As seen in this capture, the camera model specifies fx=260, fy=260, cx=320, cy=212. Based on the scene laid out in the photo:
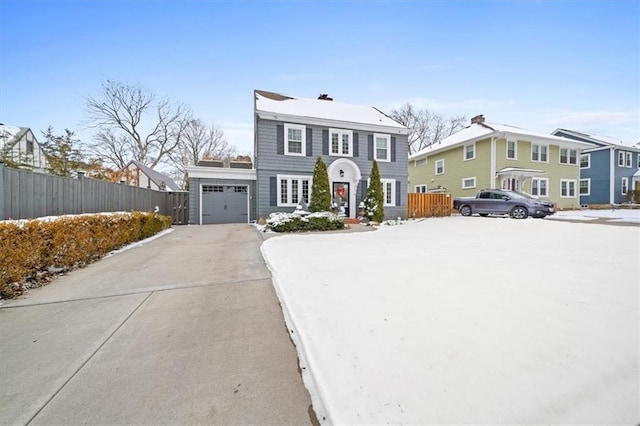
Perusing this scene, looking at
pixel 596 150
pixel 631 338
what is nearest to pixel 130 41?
pixel 631 338

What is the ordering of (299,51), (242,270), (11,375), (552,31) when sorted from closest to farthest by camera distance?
(11,375), (242,270), (552,31), (299,51)

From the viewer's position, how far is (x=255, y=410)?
1.78 metres

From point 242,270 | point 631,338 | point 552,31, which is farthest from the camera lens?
point 552,31

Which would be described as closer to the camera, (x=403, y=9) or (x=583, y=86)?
(x=403, y=9)

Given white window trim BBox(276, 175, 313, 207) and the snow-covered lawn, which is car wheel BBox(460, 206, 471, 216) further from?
the snow-covered lawn

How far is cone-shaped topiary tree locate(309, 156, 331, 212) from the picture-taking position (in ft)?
41.3

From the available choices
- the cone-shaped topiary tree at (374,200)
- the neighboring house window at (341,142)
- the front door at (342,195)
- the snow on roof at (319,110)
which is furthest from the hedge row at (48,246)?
the neighboring house window at (341,142)

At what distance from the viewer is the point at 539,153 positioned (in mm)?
19891

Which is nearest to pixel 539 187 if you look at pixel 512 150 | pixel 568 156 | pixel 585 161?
pixel 512 150

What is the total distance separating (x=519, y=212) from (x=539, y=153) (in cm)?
961

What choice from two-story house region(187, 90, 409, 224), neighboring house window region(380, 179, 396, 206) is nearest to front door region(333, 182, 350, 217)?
two-story house region(187, 90, 409, 224)

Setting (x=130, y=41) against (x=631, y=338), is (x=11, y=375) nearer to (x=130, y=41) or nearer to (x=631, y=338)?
(x=631, y=338)

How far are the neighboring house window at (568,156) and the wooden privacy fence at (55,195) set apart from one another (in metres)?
28.8

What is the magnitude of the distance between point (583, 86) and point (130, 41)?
19393mm
